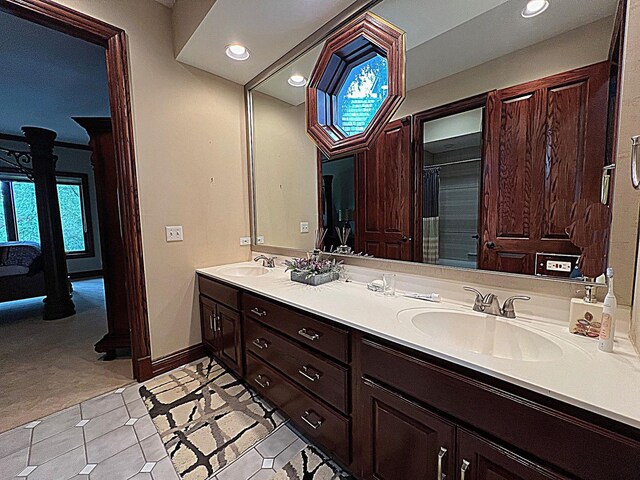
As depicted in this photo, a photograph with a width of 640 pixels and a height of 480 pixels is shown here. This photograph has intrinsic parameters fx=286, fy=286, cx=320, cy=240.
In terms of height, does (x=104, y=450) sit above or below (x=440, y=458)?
below

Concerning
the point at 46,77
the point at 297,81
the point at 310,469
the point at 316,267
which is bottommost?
the point at 310,469

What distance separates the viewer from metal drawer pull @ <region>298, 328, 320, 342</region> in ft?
4.54

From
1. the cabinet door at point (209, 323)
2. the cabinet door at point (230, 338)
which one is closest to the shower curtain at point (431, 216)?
the cabinet door at point (230, 338)

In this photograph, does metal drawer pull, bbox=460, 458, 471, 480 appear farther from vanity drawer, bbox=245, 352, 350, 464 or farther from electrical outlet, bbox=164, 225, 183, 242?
electrical outlet, bbox=164, 225, 183, 242

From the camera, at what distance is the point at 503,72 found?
4.27ft

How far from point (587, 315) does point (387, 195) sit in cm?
108

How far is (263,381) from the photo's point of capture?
1.79 m

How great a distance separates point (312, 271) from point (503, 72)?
1.47 meters

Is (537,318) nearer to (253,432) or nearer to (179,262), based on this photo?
(253,432)

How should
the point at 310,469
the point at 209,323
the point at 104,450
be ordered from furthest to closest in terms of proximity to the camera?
the point at 209,323, the point at 104,450, the point at 310,469

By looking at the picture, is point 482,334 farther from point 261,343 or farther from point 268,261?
point 268,261

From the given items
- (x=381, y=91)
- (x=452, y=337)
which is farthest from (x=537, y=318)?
(x=381, y=91)

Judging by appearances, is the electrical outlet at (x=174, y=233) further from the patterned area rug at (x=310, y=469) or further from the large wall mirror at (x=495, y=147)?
the patterned area rug at (x=310, y=469)

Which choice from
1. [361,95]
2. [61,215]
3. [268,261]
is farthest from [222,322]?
[61,215]
